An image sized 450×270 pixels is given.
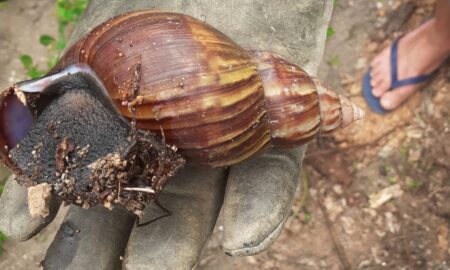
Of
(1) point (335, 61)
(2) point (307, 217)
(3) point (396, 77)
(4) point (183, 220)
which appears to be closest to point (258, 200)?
(4) point (183, 220)

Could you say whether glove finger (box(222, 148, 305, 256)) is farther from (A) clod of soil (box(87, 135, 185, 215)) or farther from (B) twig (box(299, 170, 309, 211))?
(B) twig (box(299, 170, 309, 211))

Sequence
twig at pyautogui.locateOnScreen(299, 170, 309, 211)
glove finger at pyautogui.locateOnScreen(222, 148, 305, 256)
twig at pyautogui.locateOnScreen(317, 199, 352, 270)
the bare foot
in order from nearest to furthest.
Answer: glove finger at pyautogui.locateOnScreen(222, 148, 305, 256) < twig at pyautogui.locateOnScreen(317, 199, 352, 270) < twig at pyautogui.locateOnScreen(299, 170, 309, 211) < the bare foot

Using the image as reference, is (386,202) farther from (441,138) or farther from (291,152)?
(291,152)

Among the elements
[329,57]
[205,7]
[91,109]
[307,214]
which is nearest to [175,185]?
[91,109]

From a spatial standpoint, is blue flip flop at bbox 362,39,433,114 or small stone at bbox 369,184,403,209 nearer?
small stone at bbox 369,184,403,209

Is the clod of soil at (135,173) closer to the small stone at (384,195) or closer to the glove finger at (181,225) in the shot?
the glove finger at (181,225)

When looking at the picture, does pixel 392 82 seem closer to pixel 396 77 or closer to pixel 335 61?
pixel 396 77

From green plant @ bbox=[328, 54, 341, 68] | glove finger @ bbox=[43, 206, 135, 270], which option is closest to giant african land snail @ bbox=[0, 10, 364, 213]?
glove finger @ bbox=[43, 206, 135, 270]
